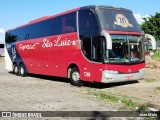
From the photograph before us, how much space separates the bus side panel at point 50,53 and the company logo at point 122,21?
217cm

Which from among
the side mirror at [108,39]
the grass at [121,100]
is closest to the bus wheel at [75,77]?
the grass at [121,100]

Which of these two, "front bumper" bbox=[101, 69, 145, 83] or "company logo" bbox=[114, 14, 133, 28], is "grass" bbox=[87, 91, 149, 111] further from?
"company logo" bbox=[114, 14, 133, 28]

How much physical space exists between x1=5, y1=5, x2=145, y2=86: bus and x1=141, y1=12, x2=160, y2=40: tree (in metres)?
45.1

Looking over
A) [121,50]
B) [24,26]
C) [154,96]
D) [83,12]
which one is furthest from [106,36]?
[24,26]

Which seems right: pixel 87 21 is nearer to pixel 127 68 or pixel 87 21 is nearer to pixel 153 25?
pixel 127 68

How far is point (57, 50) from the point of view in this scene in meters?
17.7

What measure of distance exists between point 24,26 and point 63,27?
6.06 metres

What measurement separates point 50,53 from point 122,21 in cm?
525

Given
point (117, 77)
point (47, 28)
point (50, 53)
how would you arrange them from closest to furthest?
Answer: point (117, 77) → point (50, 53) → point (47, 28)

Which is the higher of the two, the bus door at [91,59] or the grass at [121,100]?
the bus door at [91,59]

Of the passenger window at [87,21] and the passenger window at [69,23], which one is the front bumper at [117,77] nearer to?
the passenger window at [87,21]

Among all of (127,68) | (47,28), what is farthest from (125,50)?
(47,28)

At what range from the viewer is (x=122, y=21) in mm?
14898

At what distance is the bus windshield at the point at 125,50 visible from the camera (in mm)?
14031
